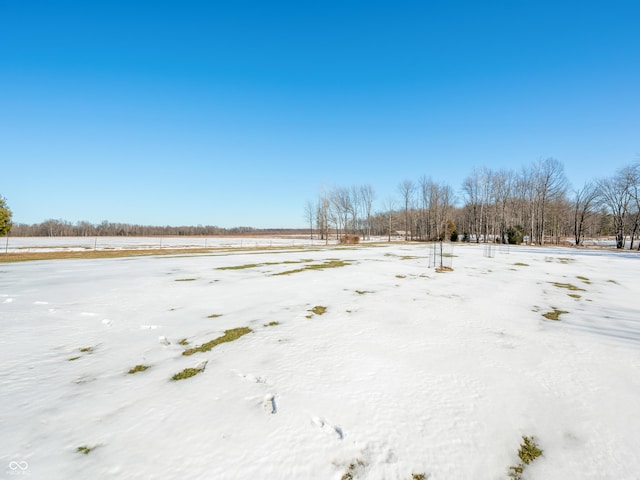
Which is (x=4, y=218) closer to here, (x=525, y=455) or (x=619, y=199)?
(x=525, y=455)

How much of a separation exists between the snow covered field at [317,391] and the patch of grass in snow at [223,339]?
0.42ft

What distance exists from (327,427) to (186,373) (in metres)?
2.18

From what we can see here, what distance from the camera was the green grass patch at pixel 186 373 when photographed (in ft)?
A: 11.4

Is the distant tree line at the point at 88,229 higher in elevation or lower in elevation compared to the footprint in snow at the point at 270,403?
higher

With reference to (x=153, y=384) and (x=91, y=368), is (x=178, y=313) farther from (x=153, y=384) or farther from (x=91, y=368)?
(x=153, y=384)

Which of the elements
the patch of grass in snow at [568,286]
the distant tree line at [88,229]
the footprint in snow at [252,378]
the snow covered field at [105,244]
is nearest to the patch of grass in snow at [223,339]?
the footprint in snow at [252,378]

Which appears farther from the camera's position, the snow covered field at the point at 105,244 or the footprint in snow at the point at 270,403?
the snow covered field at the point at 105,244

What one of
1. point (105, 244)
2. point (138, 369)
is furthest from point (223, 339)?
point (105, 244)

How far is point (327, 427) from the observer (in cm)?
259

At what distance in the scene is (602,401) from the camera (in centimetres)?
306

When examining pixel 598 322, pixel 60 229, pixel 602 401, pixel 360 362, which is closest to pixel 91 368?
pixel 360 362

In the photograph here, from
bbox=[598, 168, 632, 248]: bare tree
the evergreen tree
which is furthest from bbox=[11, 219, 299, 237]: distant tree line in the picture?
bbox=[598, 168, 632, 248]: bare tree

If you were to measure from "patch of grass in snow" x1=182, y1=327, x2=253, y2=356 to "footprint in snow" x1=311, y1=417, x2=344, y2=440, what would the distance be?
2447 mm

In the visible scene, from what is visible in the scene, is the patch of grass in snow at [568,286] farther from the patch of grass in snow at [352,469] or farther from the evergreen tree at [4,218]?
the evergreen tree at [4,218]
